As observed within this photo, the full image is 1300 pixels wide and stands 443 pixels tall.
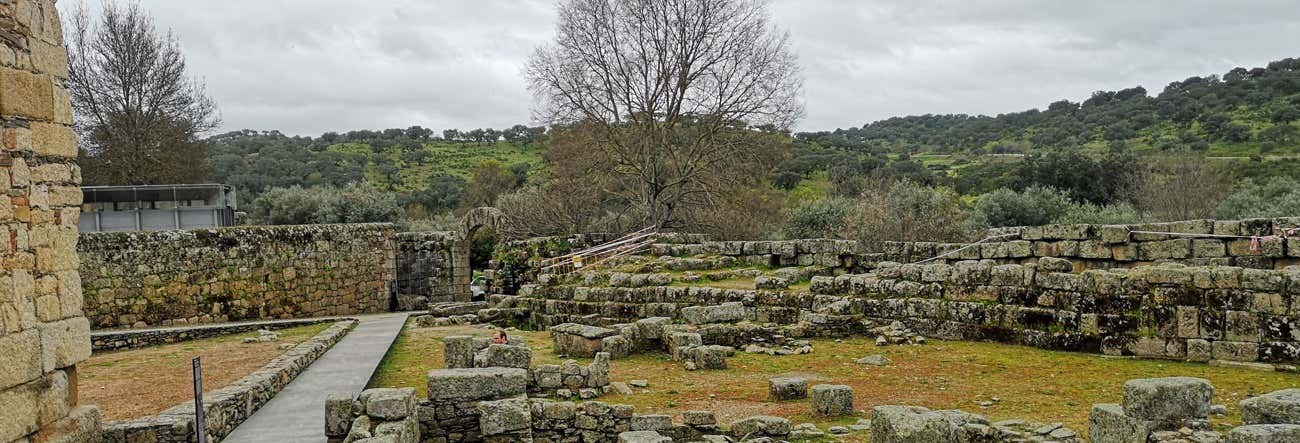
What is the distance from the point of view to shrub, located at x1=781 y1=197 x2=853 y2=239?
3105 cm

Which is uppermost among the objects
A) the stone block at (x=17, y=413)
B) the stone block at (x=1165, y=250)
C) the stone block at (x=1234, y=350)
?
the stone block at (x=1165, y=250)

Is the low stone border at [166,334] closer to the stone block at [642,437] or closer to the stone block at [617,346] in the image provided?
the stone block at [617,346]

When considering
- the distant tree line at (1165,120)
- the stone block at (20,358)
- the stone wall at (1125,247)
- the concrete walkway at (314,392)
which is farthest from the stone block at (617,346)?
the distant tree line at (1165,120)

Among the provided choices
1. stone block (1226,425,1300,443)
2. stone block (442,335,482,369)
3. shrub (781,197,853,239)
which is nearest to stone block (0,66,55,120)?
stone block (442,335,482,369)

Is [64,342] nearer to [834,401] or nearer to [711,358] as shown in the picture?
[834,401]

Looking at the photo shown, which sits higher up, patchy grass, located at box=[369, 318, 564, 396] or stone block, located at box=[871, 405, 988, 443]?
stone block, located at box=[871, 405, 988, 443]

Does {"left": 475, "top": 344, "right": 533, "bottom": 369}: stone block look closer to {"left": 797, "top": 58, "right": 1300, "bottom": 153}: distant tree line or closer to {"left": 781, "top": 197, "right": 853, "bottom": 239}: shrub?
{"left": 781, "top": 197, "right": 853, "bottom": 239}: shrub

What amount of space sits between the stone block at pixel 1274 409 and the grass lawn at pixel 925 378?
0.77 metres

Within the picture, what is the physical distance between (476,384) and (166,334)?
13.7 metres

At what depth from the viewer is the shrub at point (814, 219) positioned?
3105 centimetres

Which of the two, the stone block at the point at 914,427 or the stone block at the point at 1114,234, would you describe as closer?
the stone block at the point at 914,427

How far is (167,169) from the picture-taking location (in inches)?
1318

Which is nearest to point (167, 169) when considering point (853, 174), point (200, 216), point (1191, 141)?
point (200, 216)

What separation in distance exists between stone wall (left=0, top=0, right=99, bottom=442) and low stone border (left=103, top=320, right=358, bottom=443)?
1.66 meters
